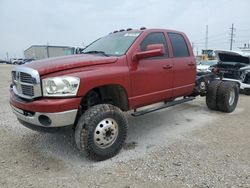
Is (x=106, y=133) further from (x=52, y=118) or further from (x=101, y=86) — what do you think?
(x=52, y=118)

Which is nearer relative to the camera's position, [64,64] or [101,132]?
[64,64]

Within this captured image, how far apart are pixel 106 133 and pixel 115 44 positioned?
1.77m

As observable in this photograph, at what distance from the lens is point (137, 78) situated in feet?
14.6

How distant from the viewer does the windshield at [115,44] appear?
15.0ft

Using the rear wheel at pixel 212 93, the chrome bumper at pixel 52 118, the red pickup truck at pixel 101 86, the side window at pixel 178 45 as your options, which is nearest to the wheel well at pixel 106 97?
the red pickup truck at pixel 101 86

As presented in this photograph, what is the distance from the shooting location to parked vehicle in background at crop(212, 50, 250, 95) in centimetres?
978

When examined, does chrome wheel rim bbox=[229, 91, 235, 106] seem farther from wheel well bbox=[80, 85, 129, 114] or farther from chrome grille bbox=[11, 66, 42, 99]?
chrome grille bbox=[11, 66, 42, 99]

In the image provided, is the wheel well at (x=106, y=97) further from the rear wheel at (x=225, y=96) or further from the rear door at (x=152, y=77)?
the rear wheel at (x=225, y=96)

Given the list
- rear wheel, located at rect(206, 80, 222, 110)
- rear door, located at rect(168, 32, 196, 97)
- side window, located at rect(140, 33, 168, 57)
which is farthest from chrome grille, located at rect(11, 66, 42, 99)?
rear wheel, located at rect(206, 80, 222, 110)

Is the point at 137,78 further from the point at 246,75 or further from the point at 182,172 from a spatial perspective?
the point at 246,75

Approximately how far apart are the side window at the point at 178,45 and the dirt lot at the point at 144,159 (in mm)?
1608

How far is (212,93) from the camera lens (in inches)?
276

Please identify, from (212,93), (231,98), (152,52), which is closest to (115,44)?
(152,52)

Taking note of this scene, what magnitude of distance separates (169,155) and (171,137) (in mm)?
921
